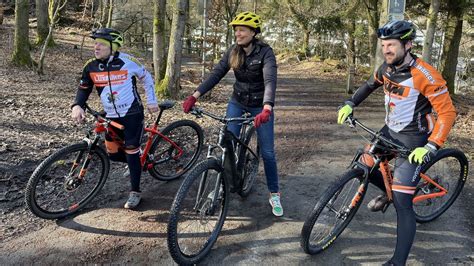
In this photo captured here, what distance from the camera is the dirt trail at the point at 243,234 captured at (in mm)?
3723

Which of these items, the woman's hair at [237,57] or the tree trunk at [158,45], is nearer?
the woman's hair at [237,57]

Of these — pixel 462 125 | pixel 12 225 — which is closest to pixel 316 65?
pixel 462 125

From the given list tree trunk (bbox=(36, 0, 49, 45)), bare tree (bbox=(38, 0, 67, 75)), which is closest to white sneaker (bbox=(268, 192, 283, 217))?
bare tree (bbox=(38, 0, 67, 75))

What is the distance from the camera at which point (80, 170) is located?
14.5 feet

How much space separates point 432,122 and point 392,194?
77cm

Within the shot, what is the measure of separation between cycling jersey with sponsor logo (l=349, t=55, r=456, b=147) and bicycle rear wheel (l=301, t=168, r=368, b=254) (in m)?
0.65

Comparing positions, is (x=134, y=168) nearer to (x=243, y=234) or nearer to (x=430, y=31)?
(x=243, y=234)

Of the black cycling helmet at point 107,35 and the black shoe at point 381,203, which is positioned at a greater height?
the black cycling helmet at point 107,35

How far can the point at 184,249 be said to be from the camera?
3.65 meters

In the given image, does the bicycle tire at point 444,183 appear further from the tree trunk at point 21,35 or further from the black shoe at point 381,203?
the tree trunk at point 21,35

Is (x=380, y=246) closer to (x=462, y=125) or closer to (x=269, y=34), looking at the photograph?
(x=462, y=125)

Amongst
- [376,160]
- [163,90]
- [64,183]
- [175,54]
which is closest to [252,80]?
[376,160]

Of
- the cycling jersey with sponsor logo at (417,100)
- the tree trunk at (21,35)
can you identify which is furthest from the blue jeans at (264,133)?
the tree trunk at (21,35)

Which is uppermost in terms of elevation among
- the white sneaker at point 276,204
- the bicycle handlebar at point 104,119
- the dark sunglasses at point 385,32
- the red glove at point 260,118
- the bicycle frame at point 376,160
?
the dark sunglasses at point 385,32
